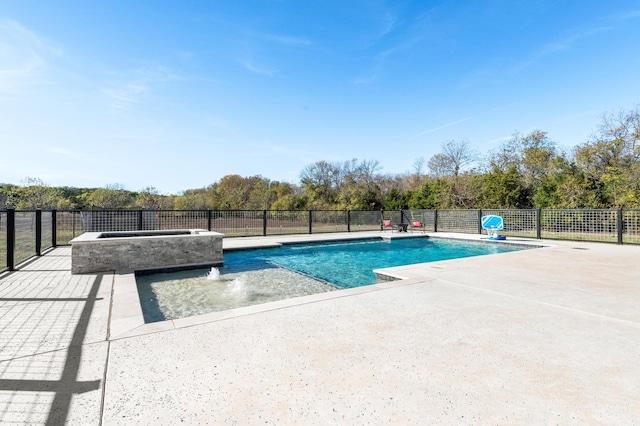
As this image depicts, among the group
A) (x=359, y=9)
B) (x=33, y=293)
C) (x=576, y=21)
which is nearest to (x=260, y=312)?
(x=33, y=293)

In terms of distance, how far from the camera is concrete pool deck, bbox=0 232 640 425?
1578 millimetres

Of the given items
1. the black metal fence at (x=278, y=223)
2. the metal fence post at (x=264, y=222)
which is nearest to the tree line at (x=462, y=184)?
the black metal fence at (x=278, y=223)

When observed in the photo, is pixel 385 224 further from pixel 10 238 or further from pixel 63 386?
pixel 63 386

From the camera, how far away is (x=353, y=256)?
914cm

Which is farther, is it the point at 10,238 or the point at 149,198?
the point at 149,198

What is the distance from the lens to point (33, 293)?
397cm

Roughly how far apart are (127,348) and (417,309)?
2759mm

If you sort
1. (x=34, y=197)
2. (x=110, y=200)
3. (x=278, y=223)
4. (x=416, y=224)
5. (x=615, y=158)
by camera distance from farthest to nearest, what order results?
1. (x=34, y=197)
2. (x=110, y=200)
3. (x=615, y=158)
4. (x=416, y=224)
5. (x=278, y=223)

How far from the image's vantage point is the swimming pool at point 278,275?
4.29m

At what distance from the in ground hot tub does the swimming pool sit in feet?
1.10

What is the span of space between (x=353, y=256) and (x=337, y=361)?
7068 mm

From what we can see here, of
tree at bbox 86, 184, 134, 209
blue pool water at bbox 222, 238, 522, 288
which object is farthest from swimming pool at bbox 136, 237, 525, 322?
tree at bbox 86, 184, 134, 209

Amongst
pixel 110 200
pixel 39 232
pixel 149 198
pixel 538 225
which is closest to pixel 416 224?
pixel 538 225

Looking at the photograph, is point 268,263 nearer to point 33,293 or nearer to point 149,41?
point 33,293
